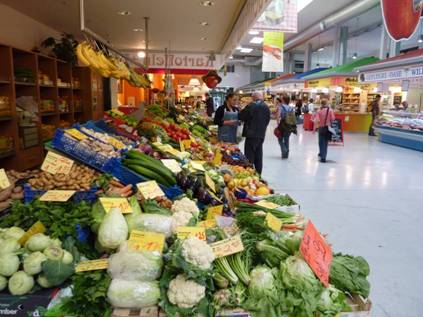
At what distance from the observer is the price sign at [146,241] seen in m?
1.65

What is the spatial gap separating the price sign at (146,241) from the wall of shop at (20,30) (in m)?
5.46

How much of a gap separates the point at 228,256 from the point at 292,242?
341 millimetres

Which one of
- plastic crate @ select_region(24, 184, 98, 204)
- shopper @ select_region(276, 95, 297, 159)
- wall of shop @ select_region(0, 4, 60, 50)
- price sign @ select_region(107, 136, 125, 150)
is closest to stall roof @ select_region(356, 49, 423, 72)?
shopper @ select_region(276, 95, 297, 159)

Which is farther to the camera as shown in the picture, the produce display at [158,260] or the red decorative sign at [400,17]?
the red decorative sign at [400,17]

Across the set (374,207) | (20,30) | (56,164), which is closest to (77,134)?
(56,164)

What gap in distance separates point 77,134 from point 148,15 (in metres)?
4.23

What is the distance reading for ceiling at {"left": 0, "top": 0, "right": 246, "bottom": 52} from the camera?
5.58 metres

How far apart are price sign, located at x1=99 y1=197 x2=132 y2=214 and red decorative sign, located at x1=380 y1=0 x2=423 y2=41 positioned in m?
6.15

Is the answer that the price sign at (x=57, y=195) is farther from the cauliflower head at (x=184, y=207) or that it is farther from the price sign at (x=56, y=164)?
the cauliflower head at (x=184, y=207)

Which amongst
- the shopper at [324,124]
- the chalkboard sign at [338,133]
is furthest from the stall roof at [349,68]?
the shopper at [324,124]

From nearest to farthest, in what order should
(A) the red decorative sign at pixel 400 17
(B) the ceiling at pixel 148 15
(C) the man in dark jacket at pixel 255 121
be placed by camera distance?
(B) the ceiling at pixel 148 15
(A) the red decorative sign at pixel 400 17
(C) the man in dark jacket at pixel 255 121

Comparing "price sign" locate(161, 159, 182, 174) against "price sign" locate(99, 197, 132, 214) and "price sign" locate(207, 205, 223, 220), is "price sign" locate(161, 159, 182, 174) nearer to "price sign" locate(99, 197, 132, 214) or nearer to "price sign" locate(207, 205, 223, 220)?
"price sign" locate(207, 205, 223, 220)

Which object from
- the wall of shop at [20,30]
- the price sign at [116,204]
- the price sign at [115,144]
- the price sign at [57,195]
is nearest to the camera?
the price sign at [116,204]

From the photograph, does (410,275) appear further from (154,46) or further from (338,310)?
(154,46)
